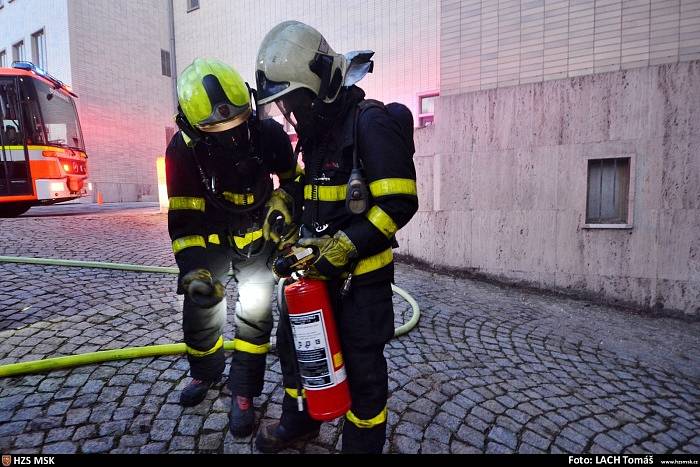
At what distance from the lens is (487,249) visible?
19.0ft

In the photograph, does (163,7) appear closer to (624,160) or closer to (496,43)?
(496,43)

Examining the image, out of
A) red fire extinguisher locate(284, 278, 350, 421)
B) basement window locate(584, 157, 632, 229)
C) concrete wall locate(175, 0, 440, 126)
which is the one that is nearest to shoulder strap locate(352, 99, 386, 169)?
red fire extinguisher locate(284, 278, 350, 421)

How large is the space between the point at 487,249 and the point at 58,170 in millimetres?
9365

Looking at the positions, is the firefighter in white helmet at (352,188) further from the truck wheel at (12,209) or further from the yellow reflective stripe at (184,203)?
the truck wheel at (12,209)

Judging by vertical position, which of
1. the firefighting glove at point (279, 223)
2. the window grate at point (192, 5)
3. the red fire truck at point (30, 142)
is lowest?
the firefighting glove at point (279, 223)

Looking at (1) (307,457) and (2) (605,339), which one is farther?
(2) (605,339)

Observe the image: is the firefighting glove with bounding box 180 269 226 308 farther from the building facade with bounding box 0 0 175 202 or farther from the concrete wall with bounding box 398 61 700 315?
the building facade with bounding box 0 0 175 202

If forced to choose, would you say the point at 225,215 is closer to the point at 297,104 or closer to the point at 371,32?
the point at 297,104

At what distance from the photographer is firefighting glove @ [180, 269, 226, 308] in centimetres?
204

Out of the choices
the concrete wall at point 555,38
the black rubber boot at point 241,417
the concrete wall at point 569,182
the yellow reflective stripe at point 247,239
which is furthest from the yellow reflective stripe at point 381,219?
the concrete wall at point 555,38

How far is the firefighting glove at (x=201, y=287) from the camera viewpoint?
204 cm

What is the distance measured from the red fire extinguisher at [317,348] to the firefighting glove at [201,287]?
61cm

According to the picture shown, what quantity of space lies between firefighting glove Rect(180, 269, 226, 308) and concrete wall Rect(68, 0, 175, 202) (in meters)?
17.9

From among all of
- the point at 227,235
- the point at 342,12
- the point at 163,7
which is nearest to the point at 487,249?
the point at 227,235
